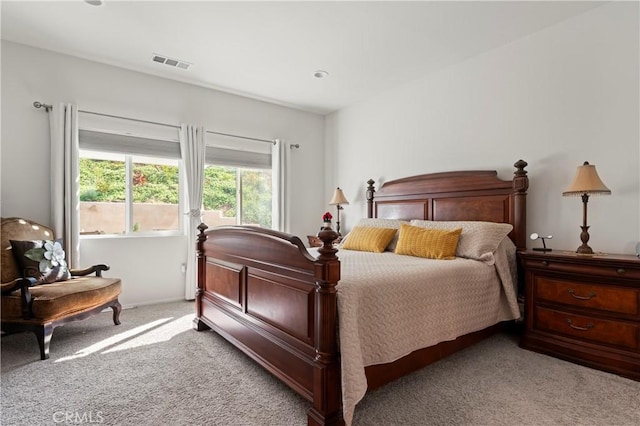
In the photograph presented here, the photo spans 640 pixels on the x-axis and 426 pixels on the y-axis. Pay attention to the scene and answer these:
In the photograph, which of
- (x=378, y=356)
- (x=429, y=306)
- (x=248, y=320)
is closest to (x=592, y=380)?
(x=429, y=306)

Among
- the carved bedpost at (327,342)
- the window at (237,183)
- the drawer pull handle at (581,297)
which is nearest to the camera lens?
the carved bedpost at (327,342)

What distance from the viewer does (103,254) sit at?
11.9ft

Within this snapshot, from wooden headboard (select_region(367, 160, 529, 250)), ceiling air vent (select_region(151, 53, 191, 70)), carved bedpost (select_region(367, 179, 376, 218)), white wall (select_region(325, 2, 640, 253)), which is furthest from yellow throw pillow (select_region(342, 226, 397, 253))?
ceiling air vent (select_region(151, 53, 191, 70))

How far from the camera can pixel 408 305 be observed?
6.40ft

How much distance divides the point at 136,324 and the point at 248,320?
1591 mm

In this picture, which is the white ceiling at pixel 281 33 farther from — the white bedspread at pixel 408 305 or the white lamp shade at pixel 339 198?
the white bedspread at pixel 408 305

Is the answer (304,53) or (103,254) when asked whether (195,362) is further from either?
(304,53)

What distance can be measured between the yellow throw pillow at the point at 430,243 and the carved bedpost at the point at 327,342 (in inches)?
57.4

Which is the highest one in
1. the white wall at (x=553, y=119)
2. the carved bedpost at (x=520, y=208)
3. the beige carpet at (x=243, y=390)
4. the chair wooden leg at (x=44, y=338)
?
Result: the white wall at (x=553, y=119)

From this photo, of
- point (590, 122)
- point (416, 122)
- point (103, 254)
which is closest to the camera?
point (590, 122)

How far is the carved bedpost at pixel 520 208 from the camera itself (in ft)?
9.60

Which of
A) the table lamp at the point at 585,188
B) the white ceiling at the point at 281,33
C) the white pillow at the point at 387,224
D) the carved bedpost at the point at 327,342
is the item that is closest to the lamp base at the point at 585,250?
the table lamp at the point at 585,188

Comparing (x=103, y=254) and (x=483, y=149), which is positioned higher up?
(x=483, y=149)

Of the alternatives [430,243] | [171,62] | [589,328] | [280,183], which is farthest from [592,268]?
[171,62]
